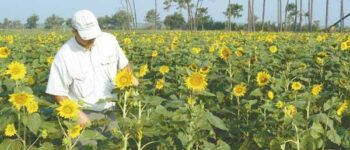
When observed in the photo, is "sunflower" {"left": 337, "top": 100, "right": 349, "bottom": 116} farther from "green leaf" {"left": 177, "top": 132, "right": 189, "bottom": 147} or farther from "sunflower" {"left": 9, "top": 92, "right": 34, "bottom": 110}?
"sunflower" {"left": 9, "top": 92, "right": 34, "bottom": 110}

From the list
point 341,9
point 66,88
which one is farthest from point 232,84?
point 341,9

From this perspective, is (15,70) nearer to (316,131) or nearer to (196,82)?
(196,82)

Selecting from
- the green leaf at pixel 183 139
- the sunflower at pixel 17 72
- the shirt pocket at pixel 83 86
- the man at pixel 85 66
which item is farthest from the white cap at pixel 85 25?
the green leaf at pixel 183 139

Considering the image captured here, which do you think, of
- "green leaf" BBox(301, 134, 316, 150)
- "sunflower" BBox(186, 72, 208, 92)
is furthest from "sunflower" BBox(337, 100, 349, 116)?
"sunflower" BBox(186, 72, 208, 92)

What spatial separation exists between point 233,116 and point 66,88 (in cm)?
155

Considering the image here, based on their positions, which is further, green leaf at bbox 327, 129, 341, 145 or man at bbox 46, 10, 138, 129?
man at bbox 46, 10, 138, 129

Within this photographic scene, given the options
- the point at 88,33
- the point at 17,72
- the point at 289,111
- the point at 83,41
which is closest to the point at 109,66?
the point at 83,41

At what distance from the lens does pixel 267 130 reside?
372 centimetres

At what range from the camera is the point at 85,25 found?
3.62 m

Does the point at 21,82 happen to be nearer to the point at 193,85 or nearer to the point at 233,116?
the point at 193,85

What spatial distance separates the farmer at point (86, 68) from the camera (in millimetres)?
3756

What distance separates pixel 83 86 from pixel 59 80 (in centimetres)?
19

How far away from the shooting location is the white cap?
3627 mm

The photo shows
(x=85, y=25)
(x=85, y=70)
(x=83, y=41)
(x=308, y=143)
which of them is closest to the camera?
(x=308, y=143)
